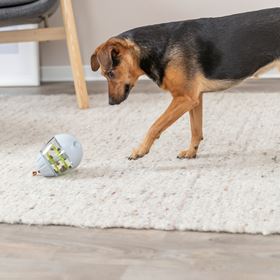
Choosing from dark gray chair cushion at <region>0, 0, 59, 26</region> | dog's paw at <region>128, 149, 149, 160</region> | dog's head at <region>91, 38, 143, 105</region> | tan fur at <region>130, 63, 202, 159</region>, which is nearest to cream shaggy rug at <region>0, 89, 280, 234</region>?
dog's paw at <region>128, 149, 149, 160</region>

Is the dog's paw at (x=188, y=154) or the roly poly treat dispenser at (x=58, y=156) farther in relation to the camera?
the dog's paw at (x=188, y=154)

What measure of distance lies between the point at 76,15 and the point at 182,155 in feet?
5.70

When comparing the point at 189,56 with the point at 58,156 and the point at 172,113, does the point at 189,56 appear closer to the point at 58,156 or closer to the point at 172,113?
the point at 172,113

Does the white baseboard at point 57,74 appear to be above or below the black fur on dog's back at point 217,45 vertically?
Answer: below

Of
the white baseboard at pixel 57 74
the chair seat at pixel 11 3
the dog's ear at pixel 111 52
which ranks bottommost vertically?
the white baseboard at pixel 57 74

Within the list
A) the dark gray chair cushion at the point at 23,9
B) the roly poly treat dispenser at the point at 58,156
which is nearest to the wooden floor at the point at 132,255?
the roly poly treat dispenser at the point at 58,156

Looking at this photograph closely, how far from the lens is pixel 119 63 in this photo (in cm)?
199

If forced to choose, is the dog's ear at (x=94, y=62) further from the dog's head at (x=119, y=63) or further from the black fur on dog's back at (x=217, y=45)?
the black fur on dog's back at (x=217, y=45)

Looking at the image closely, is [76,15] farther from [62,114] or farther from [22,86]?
[62,114]

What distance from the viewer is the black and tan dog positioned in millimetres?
1959

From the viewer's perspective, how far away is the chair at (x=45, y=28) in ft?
8.84

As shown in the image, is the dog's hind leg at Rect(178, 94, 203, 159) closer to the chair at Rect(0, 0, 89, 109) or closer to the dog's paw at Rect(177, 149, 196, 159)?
the dog's paw at Rect(177, 149, 196, 159)

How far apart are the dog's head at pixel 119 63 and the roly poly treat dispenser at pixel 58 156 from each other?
256 mm

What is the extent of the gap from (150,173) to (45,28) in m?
1.31
